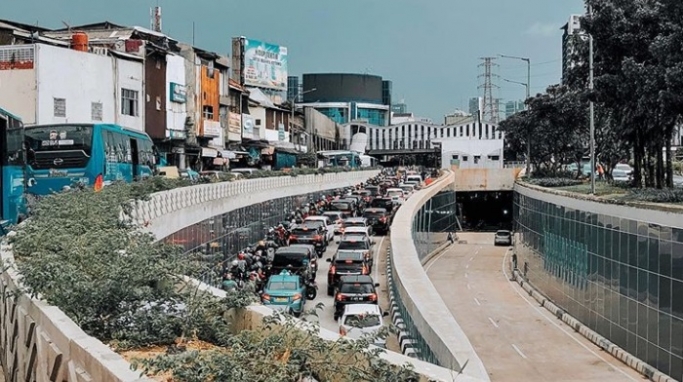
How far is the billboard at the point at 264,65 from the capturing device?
104250 mm

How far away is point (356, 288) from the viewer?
29000mm

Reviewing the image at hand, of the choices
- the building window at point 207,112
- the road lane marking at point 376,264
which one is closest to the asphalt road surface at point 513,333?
the road lane marking at point 376,264

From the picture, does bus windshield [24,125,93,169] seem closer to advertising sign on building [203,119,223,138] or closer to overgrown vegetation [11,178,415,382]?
overgrown vegetation [11,178,415,382]

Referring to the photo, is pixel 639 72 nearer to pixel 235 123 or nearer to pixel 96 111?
pixel 96 111

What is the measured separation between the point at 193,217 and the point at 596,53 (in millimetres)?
20292

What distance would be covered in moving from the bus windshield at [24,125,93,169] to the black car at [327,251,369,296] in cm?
1122

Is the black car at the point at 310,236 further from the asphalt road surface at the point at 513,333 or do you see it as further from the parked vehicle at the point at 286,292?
the parked vehicle at the point at 286,292

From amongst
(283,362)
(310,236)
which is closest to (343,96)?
(310,236)

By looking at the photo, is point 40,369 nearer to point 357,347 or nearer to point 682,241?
point 357,347

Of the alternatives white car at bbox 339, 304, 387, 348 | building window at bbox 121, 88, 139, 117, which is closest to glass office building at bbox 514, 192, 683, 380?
white car at bbox 339, 304, 387, 348

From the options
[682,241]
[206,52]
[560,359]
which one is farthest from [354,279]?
[206,52]

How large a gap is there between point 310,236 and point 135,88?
14658mm

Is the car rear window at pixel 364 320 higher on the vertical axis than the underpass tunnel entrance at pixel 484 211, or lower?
higher

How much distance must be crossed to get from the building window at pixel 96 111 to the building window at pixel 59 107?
2201mm
